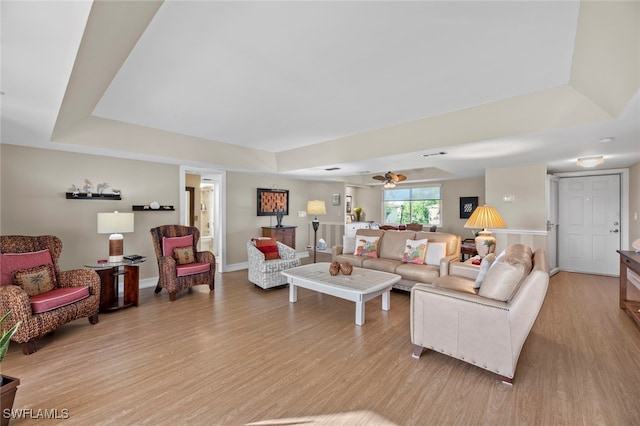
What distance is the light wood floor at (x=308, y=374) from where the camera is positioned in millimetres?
1901

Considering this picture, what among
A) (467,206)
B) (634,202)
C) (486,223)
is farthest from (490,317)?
(467,206)

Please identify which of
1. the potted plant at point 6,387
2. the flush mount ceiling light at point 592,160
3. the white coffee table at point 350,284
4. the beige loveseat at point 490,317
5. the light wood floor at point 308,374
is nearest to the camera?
the potted plant at point 6,387

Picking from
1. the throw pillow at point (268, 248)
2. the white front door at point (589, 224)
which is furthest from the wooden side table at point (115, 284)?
the white front door at point (589, 224)

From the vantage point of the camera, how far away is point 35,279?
9.80 feet

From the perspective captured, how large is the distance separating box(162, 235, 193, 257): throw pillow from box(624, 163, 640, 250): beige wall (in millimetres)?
7362

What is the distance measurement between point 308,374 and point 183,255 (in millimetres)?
3057

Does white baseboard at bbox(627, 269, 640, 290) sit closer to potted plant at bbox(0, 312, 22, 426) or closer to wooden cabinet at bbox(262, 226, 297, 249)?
potted plant at bbox(0, 312, 22, 426)

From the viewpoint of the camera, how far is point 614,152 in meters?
4.09

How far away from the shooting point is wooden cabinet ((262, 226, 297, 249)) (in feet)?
22.3

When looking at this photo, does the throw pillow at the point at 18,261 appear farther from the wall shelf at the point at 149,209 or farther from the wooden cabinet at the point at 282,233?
the wooden cabinet at the point at 282,233

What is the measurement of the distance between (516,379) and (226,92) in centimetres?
365

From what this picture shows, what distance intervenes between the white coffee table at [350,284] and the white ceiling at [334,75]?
1858 millimetres

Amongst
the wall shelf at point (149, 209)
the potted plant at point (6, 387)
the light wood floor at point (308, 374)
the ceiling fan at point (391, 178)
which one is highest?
the ceiling fan at point (391, 178)

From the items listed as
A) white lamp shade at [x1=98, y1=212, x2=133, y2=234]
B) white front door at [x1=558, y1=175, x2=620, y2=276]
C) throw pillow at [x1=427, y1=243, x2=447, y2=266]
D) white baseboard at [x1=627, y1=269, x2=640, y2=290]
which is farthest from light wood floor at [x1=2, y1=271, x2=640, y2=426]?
white front door at [x1=558, y1=175, x2=620, y2=276]
